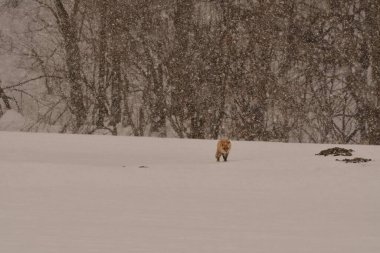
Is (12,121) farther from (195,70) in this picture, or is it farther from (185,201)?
(185,201)

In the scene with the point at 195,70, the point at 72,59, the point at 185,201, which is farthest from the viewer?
the point at 72,59

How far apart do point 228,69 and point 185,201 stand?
9.51 meters

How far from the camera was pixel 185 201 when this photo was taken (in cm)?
408

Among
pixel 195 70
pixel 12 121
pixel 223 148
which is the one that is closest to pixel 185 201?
pixel 223 148

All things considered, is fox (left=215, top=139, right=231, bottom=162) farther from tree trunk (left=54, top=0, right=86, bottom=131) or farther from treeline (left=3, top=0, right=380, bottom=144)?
tree trunk (left=54, top=0, right=86, bottom=131)

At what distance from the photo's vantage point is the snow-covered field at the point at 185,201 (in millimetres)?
2965

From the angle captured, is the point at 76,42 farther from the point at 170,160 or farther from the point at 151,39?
the point at 170,160

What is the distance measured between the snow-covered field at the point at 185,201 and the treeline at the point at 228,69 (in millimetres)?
6212

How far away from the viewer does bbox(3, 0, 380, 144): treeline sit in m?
13.1

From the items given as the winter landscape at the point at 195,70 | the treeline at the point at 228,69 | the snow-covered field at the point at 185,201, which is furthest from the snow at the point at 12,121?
the snow-covered field at the point at 185,201

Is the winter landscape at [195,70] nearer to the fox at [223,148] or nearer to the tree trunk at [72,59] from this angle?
the tree trunk at [72,59]

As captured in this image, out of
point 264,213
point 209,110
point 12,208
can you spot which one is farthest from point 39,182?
point 209,110

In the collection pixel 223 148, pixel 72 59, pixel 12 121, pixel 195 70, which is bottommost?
pixel 12 121

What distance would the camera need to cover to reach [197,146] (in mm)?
7176
